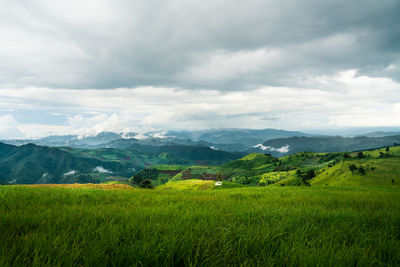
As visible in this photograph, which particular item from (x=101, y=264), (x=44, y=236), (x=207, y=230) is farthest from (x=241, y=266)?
(x=44, y=236)

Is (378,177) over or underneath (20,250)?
underneath

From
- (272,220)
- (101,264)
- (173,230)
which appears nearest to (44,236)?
(101,264)

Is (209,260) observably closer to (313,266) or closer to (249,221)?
(313,266)

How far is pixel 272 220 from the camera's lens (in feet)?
14.8

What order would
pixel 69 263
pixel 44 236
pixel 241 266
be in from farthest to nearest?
pixel 44 236 → pixel 241 266 → pixel 69 263

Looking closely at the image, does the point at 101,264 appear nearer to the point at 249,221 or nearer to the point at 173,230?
the point at 173,230

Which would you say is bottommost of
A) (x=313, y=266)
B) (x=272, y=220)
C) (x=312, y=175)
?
(x=312, y=175)

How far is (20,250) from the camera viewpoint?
241 cm

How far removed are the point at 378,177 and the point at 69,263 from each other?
191m

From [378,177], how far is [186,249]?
189803 mm

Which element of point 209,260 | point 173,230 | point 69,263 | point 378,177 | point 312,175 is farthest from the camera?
point 312,175

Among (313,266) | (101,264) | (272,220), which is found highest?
(101,264)

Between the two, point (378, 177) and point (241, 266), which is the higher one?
point (241, 266)

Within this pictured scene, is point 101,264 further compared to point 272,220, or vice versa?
point 272,220
